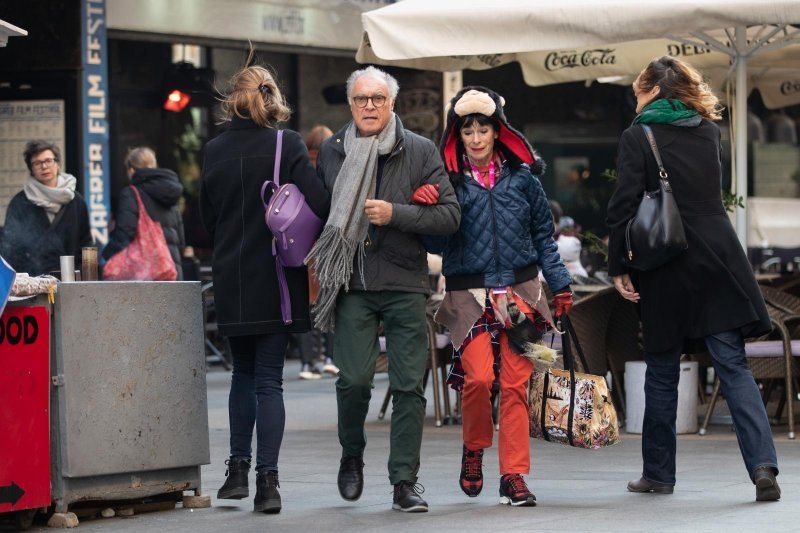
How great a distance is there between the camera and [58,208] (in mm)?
11492

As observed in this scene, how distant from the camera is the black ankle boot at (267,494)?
700 cm

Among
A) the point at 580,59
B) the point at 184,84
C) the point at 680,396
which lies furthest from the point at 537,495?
the point at 184,84

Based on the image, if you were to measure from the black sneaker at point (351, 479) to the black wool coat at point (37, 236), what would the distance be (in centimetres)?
485

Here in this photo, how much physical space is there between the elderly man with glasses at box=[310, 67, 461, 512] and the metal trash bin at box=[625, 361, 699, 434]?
9.75 ft

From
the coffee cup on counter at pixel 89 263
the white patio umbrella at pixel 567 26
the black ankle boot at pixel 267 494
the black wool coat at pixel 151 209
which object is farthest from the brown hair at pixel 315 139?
the black ankle boot at pixel 267 494

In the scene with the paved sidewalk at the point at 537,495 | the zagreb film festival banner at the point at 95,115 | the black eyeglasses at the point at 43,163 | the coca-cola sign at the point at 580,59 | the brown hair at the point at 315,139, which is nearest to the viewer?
the paved sidewalk at the point at 537,495

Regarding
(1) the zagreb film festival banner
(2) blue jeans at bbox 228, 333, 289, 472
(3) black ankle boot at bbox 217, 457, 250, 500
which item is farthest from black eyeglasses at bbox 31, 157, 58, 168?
(3) black ankle boot at bbox 217, 457, 250, 500

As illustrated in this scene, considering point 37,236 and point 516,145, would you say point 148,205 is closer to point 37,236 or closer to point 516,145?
point 37,236

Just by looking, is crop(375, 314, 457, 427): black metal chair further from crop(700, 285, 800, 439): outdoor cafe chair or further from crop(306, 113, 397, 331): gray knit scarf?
crop(306, 113, 397, 331): gray knit scarf

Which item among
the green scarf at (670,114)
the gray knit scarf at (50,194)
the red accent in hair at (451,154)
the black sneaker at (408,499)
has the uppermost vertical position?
the green scarf at (670,114)

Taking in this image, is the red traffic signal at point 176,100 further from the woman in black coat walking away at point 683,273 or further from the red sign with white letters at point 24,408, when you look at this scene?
the red sign with white letters at point 24,408

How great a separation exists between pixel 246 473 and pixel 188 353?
58cm

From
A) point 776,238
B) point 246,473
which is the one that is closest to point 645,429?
point 246,473

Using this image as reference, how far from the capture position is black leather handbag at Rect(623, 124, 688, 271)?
23.4 ft
